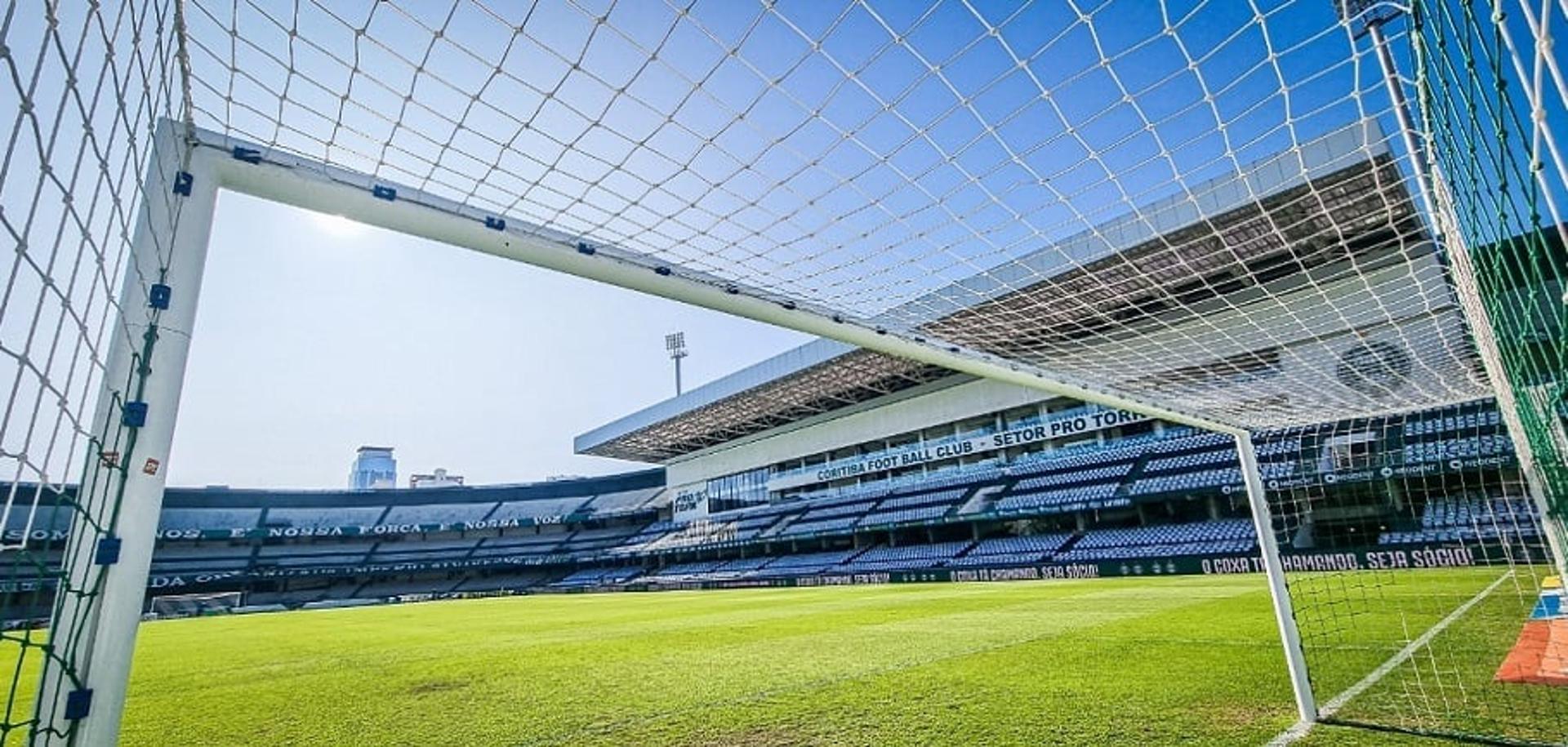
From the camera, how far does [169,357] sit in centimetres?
189

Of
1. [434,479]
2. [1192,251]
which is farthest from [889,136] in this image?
[434,479]

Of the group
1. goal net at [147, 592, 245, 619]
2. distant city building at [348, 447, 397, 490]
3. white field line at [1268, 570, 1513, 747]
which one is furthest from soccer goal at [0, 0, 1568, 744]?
distant city building at [348, 447, 397, 490]

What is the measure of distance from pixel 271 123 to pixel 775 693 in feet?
16.1

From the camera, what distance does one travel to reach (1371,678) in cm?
479

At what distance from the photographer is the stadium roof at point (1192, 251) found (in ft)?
10.7

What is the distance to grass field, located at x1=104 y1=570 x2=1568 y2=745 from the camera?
427cm

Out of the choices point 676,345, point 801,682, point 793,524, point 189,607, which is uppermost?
point 676,345

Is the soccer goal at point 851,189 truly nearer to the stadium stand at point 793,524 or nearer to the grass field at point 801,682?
the stadium stand at point 793,524

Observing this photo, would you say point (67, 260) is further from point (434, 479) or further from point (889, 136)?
point (434, 479)

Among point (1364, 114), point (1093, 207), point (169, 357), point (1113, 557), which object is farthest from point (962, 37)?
point (1113, 557)

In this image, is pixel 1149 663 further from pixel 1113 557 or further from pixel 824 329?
pixel 1113 557

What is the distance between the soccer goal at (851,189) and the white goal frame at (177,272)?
10 millimetres

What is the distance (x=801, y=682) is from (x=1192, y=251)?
4576mm

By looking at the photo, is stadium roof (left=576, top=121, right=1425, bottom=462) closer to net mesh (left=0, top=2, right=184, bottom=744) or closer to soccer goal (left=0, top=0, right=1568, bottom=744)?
soccer goal (left=0, top=0, right=1568, bottom=744)
